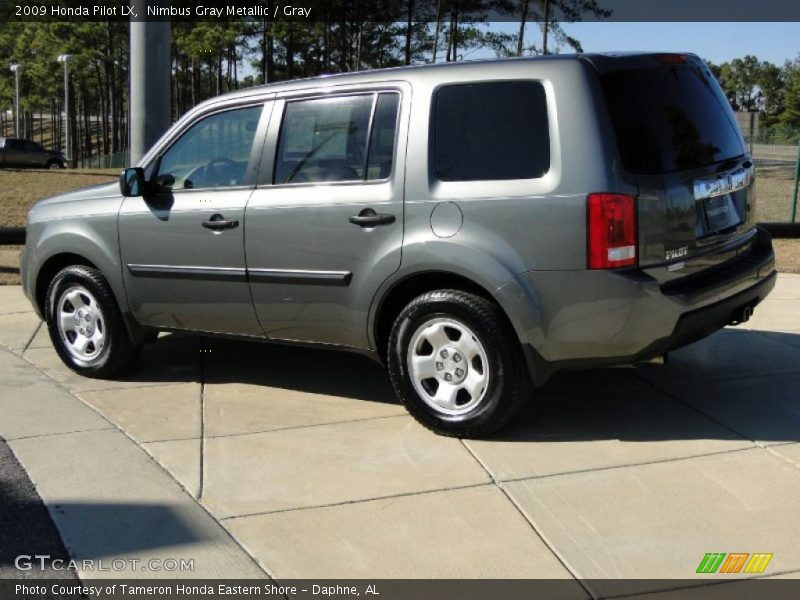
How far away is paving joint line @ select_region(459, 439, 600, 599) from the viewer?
146 inches

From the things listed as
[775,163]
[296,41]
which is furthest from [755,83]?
[775,163]

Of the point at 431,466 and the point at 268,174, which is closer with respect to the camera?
the point at 431,466

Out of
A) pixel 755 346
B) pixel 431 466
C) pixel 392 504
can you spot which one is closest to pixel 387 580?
pixel 392 504

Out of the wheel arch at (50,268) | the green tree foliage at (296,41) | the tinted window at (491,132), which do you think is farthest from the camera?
the green tree foliage at (296,41)

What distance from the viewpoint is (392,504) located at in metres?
4.48

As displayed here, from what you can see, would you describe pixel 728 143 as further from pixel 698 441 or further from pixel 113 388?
pixel 113 388

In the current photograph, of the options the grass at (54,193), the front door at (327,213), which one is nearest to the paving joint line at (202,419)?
the front door at (327,213)

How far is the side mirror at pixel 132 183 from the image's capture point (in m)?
6.21

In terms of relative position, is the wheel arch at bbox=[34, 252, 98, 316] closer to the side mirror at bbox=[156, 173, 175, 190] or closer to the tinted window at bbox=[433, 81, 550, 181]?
the side mirror at bbox=[156, 173, 175, 190]

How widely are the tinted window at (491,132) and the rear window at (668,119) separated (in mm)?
359

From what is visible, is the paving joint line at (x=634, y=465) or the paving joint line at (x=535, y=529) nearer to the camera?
the paving joint line at (x=535, y=529)

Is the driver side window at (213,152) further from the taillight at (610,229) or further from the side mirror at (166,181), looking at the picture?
the taillight at (610,229)

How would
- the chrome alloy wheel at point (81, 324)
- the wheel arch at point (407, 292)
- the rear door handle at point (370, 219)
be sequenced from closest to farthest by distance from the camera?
the wheel arch at point (407, 292) → the rear door handle at point (370, 219) → the chrome alloy wheel at point (81, 324)

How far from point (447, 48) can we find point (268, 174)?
37194mm
